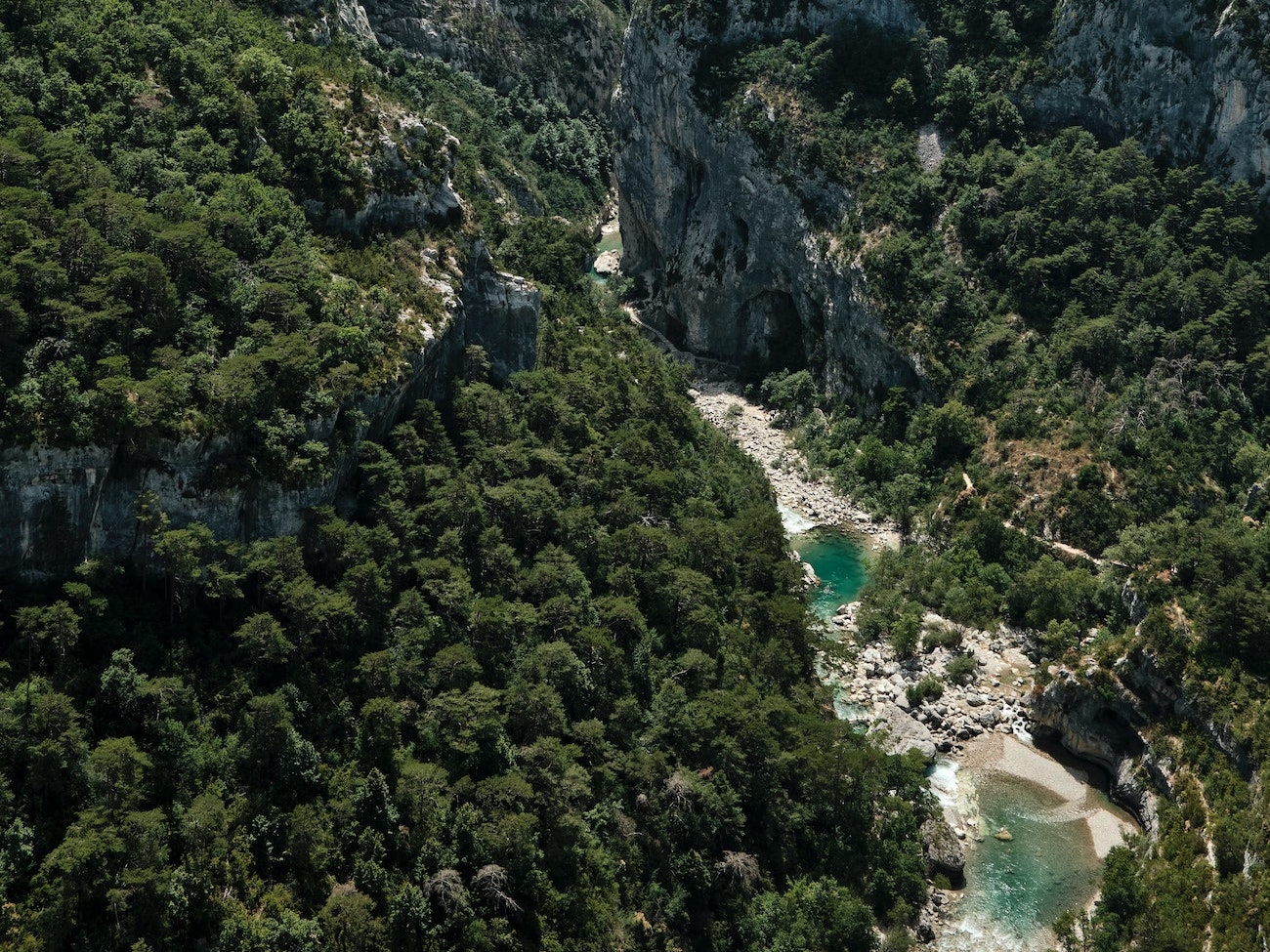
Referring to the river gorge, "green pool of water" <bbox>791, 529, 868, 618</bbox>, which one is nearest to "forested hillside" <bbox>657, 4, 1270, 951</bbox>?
"green pool of water" <bbox>791, 529, 868, 618</bbox>

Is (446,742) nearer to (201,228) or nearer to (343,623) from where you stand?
(343,623)

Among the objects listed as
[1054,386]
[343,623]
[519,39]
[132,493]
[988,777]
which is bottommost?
[988,777]

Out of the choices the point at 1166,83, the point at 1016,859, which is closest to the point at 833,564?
the point at 1016,859

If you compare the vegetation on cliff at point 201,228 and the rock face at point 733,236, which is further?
the rock face at point 733,236

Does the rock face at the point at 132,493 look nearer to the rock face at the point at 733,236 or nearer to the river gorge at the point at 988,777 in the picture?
the river gorge at the point at 988,777

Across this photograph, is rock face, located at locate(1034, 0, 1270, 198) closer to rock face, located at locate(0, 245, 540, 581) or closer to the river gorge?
the river gorge

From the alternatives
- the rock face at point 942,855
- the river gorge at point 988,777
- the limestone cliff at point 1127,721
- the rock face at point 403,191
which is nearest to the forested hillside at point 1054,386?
the limestone cliff at point 1127,721
